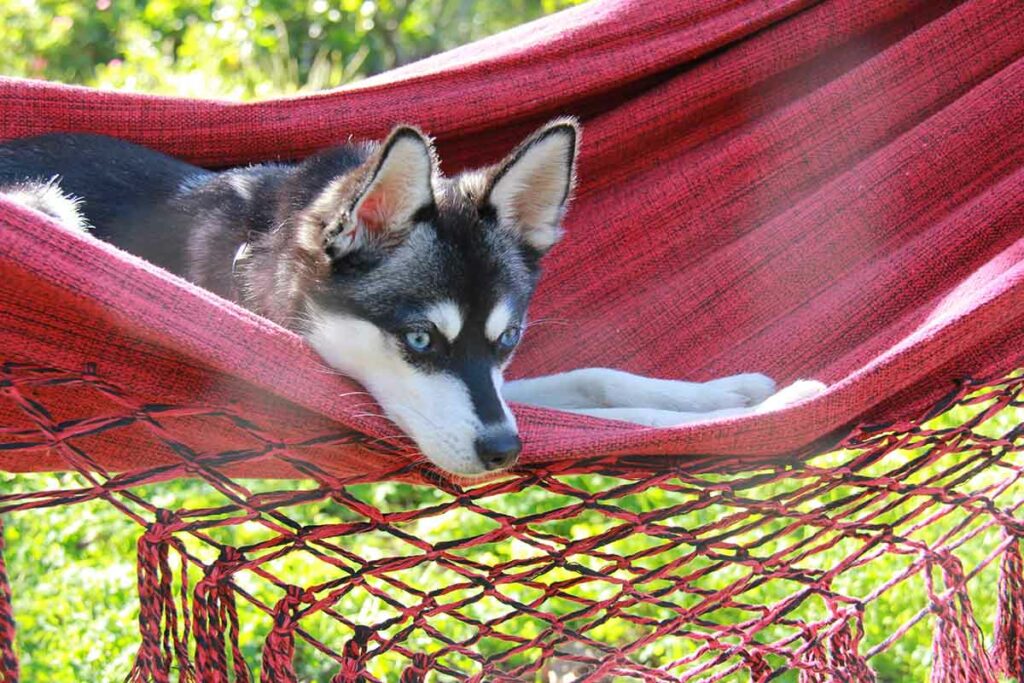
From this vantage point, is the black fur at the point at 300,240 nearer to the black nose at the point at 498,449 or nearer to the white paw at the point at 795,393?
the black nose at the point at 498,449

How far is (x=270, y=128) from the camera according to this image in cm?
262

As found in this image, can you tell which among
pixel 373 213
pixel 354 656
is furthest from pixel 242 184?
pixel 354 656

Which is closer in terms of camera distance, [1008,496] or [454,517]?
[1008,496]

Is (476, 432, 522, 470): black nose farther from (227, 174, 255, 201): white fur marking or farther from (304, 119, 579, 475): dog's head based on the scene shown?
(227, 174, 255, 201): white fur marking

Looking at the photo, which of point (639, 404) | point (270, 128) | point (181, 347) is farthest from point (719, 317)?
point (181, 347)

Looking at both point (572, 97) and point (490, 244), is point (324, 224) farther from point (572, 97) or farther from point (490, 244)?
point (572, 97)

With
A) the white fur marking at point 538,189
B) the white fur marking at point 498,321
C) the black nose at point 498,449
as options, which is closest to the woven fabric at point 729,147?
the white fur marking at point 538,189

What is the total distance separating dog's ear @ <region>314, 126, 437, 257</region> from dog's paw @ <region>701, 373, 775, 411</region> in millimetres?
714

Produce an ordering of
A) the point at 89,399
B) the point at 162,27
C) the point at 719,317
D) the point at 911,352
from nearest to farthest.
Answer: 1. the point at 89,399
2. the point at 911,352
3. the point at 719,317
4. the point at 162,27

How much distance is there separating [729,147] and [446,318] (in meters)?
1.05

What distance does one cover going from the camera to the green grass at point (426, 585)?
2.93 metres

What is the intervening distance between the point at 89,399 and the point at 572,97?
4.64 feet

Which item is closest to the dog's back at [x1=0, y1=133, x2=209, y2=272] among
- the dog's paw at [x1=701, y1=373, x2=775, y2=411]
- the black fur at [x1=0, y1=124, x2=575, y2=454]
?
the black fur at [x1=0, y1=124, x2=575, y2=454]

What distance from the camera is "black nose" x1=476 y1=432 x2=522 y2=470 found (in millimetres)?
1843
